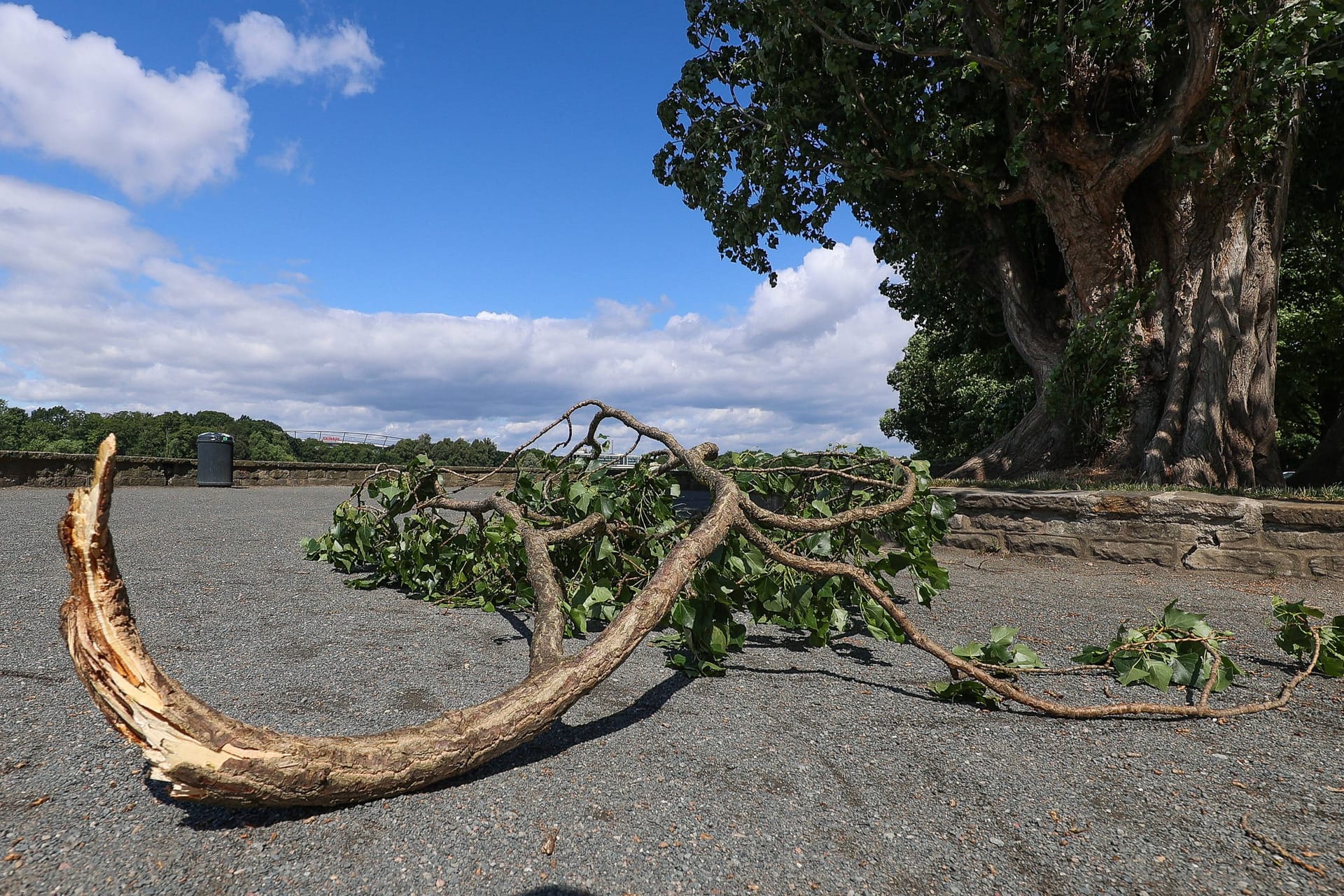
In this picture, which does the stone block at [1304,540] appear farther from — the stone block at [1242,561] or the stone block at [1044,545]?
the stone block at [1044,545]

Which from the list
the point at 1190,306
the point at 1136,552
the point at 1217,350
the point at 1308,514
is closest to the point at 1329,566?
the point at 1308,514

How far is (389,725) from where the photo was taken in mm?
2154

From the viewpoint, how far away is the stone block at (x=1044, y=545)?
255 inches

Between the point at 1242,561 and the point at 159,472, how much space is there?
1733 cm

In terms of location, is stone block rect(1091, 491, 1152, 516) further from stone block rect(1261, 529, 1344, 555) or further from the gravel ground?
the gravel ground

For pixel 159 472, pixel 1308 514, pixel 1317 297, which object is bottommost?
pixel 1308 514

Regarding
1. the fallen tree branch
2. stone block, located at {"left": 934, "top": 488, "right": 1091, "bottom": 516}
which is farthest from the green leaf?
stone block, located at {"left": 934, "top": 488, "right": 1091, "bottom": 516}

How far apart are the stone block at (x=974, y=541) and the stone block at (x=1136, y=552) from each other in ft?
2.87

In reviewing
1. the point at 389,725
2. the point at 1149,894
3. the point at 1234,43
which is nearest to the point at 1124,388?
the point at 1234,43

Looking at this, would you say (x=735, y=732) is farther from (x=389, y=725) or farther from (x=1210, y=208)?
(x=1210, y=208)

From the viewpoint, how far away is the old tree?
7.06 metres

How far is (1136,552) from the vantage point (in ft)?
20.4

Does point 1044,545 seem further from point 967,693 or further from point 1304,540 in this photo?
point 967,693

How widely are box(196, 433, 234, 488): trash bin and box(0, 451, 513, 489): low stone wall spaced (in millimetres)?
302
